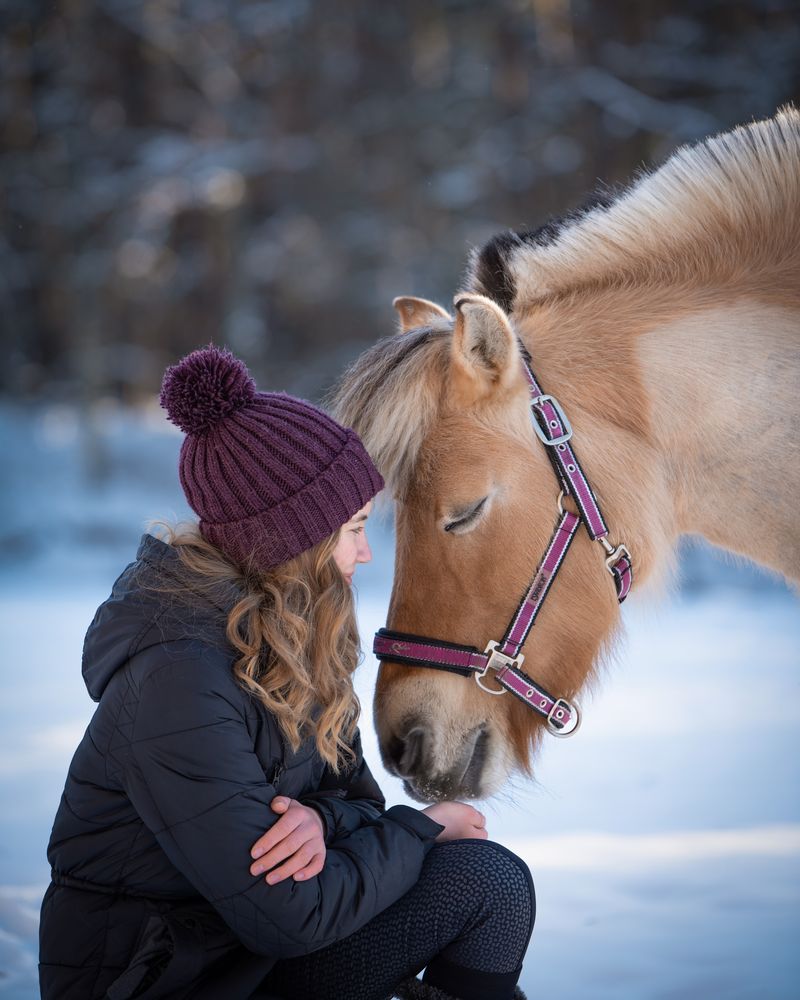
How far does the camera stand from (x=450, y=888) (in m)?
1.52

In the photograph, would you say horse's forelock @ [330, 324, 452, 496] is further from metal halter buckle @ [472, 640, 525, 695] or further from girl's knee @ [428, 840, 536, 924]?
girl's knee @ [428, 840, 536, 924]

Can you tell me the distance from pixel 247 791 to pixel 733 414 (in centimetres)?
116

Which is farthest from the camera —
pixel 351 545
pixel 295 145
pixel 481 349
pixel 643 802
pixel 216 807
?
pixel 295 145

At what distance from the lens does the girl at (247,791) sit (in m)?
1.32

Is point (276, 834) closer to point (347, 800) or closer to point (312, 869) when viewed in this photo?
point (312, 869)

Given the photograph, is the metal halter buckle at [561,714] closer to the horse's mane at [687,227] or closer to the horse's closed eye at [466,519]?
the horse's closed eye at [466,519]

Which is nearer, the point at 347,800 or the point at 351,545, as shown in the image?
the point at 351,545

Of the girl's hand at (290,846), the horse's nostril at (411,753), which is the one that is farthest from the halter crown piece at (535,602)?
the girl's hand at (290,846)

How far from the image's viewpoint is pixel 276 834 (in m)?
1.32

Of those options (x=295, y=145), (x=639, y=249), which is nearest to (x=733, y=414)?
(x=639, y=249)

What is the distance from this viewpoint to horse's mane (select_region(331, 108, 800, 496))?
175 centimetres

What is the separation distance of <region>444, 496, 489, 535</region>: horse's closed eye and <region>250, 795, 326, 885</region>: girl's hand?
591 millimetres

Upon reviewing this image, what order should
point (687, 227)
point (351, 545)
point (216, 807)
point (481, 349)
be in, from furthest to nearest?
1. point (687, 227)
2. point (481, 349)
3. point (351, 545)
4. point (216, 807)

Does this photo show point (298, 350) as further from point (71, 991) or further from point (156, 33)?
point (71, 991)
